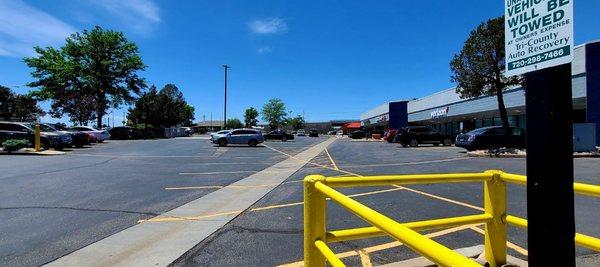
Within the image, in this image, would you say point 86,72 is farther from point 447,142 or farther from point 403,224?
point 403,224

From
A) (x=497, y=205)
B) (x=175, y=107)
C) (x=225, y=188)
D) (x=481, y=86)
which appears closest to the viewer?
(x=497, y=205)

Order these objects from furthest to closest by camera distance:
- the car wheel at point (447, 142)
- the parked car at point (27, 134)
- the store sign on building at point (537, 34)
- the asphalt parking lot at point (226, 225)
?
1. the car wheel at point (447, 142)
2. the parked car at point (27, 134)
3. the asphalt parking lot at point (226, 225)
4. the store sign on building at point (537, 34)

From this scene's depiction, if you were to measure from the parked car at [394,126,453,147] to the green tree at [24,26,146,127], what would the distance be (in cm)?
4293

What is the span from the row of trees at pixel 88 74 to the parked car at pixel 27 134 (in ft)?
113

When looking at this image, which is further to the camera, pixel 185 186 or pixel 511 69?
pixel 185 186

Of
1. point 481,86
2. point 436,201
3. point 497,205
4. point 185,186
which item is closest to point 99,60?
point 481,86

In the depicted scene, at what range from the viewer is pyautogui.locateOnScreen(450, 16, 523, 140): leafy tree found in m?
25.0

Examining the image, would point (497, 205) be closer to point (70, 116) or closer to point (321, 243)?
point (321, 243)

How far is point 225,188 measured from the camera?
465 inches

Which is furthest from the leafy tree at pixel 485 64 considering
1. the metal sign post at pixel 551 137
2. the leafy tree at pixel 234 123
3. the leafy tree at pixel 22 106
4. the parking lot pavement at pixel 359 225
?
the leafy tree at pixel 234 123

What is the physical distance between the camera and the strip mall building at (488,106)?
2664 centimetres

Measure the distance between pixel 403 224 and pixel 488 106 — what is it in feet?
125

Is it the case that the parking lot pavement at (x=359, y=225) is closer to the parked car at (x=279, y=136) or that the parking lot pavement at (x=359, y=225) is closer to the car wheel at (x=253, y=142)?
the car wheel at (x=253, y=142)

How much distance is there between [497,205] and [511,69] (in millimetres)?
2127
